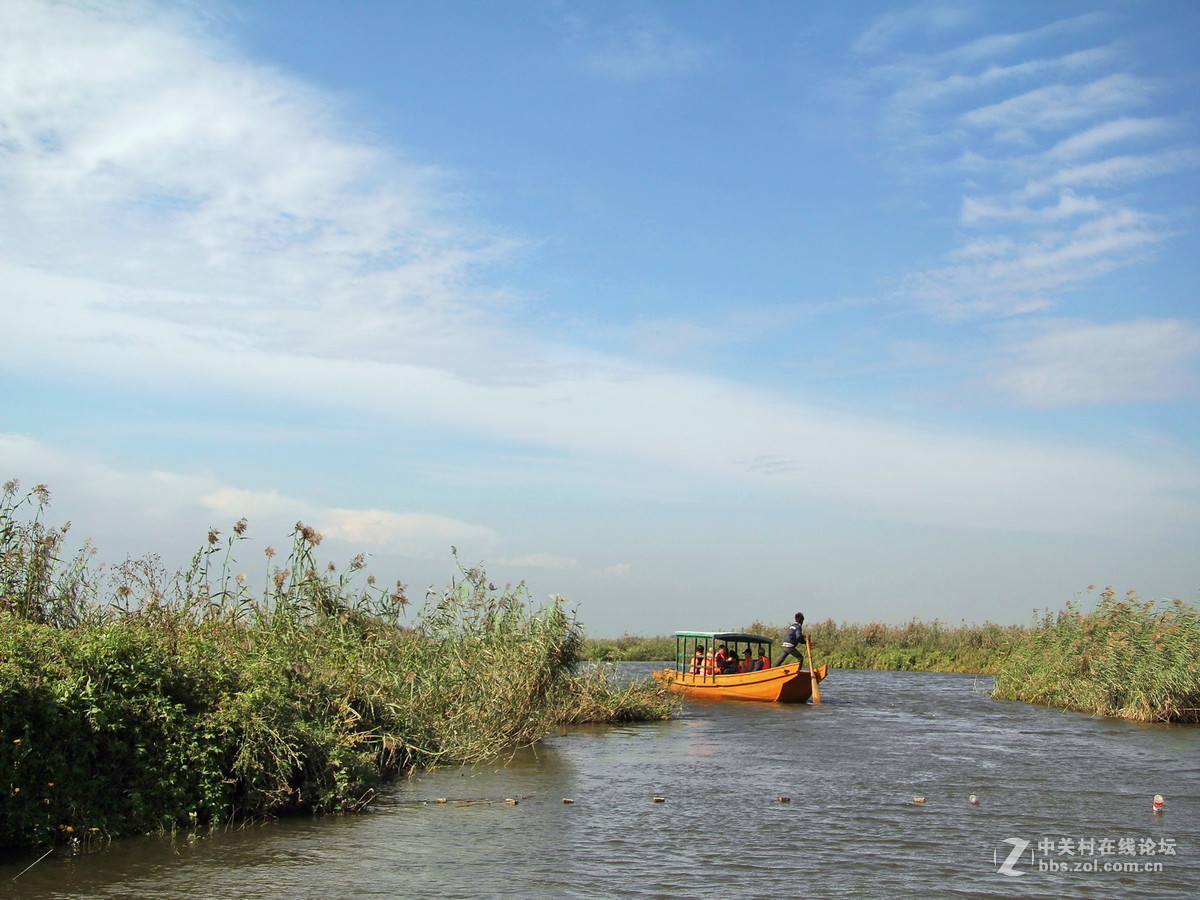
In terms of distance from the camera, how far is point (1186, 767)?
56.2 ft

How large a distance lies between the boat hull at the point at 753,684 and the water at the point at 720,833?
290 inches

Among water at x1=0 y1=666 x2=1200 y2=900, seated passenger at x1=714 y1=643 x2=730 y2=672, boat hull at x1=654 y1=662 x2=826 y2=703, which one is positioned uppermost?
seated passenger at x1=714 y1=643 x2=730 y2=672

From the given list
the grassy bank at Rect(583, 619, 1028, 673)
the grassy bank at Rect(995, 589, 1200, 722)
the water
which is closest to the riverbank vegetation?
the water

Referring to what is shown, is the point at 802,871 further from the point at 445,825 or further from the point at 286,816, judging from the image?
the point at 286,816

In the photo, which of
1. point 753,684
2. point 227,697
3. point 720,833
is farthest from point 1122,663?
point 227,697

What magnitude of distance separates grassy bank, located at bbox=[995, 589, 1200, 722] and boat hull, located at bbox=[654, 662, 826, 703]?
6.43m

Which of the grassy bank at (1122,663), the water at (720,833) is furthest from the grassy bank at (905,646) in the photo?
the water at (720,833)

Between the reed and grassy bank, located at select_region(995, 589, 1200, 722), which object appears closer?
grassy bank, located at select_region(995, 589, 1200, 722)

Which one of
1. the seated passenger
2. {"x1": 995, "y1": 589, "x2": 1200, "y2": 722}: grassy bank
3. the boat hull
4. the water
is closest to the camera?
the water

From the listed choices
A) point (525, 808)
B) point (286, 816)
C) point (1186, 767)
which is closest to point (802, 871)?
point (525, 808)

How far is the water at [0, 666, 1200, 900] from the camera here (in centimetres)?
921

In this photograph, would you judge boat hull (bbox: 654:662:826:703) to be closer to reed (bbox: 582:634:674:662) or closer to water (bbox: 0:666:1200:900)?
water (bbox: 0:666:1200:900)

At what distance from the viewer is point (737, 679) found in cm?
2862

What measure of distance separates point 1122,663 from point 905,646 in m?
25.3
